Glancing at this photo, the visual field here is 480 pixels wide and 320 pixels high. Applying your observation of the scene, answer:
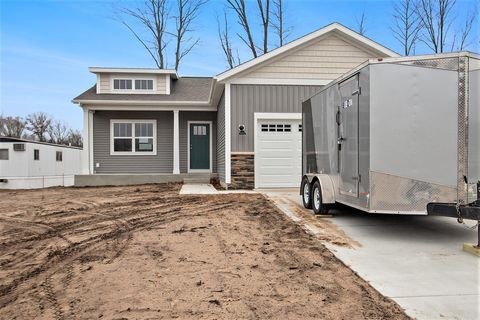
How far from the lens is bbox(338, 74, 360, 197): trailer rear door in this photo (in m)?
5.69

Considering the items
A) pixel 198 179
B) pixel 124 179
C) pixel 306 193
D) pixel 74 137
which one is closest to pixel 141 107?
pixel 124 179

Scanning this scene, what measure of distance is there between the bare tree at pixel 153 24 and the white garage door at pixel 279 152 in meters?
16.8

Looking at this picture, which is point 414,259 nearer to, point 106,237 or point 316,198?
point 316,198

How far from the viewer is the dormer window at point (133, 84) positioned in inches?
654

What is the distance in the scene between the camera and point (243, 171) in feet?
38.1

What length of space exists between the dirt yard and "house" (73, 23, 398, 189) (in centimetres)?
447

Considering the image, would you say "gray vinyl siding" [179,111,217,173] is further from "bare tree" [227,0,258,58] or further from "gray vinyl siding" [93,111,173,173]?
"bare tree" [227,0,258,58]

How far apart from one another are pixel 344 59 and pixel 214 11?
1741 cm

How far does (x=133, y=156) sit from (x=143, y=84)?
335 cm

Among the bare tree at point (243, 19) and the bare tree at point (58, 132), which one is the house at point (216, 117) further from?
the bare tree at point (58, 132)

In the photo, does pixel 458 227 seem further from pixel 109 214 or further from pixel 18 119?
pixel 18 119

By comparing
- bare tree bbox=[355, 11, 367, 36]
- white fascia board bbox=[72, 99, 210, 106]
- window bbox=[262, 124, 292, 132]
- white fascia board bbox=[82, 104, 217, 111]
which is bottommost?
window bbox=[262, 124, 292, 132]

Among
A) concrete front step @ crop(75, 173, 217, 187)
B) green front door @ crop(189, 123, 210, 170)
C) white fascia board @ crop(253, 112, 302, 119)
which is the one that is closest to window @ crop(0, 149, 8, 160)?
concrete front step @ crop(75, 173, 217, 187)

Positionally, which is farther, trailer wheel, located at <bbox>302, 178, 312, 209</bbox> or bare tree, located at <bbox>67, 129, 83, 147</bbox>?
bare tree, located at <bbox>67, 129, 83, 147</bbox>
